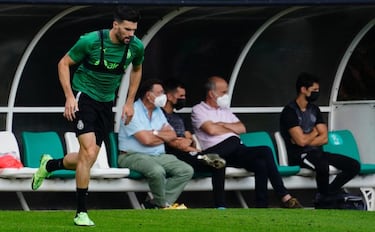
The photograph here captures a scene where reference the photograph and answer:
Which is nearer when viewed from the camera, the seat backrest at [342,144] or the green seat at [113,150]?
the green seat at [113,150]

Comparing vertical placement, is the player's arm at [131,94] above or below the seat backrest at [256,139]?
above

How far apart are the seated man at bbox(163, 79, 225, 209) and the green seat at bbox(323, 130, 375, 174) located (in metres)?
2.06

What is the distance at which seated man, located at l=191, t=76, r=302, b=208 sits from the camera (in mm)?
14555

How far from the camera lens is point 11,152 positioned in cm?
1425

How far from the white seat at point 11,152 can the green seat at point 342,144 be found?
417cm

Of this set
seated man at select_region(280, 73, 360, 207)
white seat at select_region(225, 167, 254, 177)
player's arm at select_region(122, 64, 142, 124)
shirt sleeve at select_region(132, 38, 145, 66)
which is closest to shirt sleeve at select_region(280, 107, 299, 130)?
seated man at select_region(280, 73, 360, 207)

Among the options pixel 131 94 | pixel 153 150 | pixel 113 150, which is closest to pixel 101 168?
pixel 113 150

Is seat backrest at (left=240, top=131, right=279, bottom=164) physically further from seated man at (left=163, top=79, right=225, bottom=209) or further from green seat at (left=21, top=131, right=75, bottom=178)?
green seat at (left=21, top=131, right=75, bottom=178)

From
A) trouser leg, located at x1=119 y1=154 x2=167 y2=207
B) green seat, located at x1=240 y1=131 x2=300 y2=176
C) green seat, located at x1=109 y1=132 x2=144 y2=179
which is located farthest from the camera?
green seat, located at x1=240 y1=131 x2=300 y2=176

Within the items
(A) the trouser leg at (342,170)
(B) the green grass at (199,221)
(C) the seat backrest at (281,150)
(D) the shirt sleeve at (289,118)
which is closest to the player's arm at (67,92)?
(B) the green grass at (199,221)

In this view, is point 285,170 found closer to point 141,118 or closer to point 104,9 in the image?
point 141,118

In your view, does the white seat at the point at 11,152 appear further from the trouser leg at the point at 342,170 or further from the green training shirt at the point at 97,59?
the trouser leg at the point at 342,170

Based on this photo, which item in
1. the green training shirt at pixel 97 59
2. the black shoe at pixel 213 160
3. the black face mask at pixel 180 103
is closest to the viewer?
the green training shirt at pixel 97 59

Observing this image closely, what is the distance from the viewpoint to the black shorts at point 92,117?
36.2 ft
